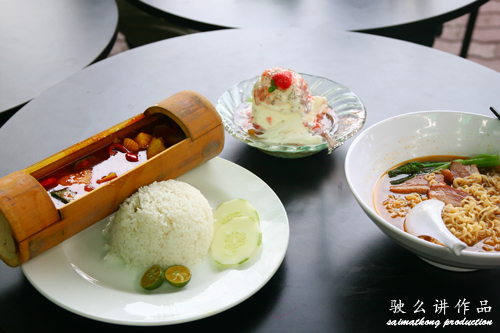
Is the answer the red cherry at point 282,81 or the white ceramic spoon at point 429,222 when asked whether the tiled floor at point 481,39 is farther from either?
the white ceramic spoon at point 429,222

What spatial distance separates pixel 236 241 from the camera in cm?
112

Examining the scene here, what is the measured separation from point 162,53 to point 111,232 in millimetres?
1257

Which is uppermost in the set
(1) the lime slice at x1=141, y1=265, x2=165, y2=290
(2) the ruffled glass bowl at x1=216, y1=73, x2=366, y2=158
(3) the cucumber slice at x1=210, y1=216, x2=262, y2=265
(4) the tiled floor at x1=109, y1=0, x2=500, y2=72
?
(2) the ruffled glass bowl at x1=216, y1=73, x2=366, y2=158

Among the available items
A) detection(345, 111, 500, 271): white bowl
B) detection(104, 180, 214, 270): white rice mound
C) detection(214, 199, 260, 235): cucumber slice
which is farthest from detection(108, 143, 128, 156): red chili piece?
detection(345, 111, 500, 271): white bowl

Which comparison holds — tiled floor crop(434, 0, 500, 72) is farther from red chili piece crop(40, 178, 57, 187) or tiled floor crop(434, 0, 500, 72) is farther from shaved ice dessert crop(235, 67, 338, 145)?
red chili piece crop(40, 178, 57, 187)

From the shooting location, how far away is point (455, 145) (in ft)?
4.41

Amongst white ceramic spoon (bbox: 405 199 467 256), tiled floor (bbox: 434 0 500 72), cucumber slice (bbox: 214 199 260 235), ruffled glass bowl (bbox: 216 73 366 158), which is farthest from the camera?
tiled floor (bbox: 434 0 500 72)

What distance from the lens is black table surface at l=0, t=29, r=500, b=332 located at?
99cm

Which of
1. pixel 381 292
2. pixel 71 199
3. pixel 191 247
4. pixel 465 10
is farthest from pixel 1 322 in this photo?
pixel 465 10

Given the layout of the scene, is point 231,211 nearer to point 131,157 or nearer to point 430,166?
point 131,157

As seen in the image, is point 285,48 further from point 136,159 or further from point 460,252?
point 460,252

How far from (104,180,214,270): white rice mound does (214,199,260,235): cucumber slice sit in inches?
2.2

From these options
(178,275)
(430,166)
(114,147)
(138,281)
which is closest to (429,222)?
(430,166)

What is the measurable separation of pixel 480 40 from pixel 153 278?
4.71 metres
